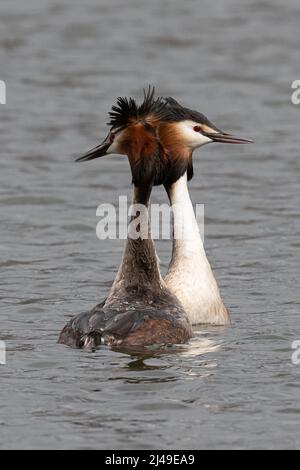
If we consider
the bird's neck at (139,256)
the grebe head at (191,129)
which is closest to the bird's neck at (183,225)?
the grebe head at (191,129)

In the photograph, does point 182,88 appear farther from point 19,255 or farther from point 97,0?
point 19,255

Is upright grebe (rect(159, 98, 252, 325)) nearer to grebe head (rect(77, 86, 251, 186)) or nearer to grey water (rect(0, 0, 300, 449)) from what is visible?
grebe head (rect(77, 86, 251, 186))

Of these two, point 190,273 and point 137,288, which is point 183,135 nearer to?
point 190,273

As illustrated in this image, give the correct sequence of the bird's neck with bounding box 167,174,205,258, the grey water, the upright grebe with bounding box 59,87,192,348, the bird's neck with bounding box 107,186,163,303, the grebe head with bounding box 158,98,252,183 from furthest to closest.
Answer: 1. the bird's neck with bounding box 167,174,205,258
2. the grebe head with bounding box 158,98,252,183
3. the bird's neck with bounding box 107,186,163,303
4. the upright grebe with bounding box 59,87,192,348
5. the grey water

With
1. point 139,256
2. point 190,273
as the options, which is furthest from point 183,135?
point 139,256

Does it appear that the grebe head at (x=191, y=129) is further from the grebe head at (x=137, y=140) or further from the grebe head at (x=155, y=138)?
the grebe head at (x=137, y=140)

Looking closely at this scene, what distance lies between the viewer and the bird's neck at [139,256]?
9930 mm

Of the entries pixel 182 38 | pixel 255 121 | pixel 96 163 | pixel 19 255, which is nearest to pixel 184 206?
pixel 19 255

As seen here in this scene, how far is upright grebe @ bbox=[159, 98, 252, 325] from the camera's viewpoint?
10609 millimetres

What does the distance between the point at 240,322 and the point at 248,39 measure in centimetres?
1262

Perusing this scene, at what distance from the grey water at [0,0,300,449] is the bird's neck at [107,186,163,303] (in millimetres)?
575

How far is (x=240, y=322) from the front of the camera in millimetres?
10695

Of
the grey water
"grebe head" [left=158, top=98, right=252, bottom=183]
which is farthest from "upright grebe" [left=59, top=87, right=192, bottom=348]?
"grebe head" [left=158, top=98, right=252, bottom=183]

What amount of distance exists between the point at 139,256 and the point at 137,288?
24 cm
